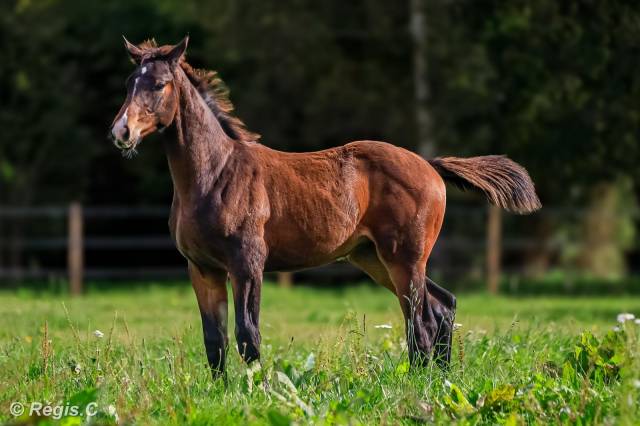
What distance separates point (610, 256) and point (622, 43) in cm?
1137

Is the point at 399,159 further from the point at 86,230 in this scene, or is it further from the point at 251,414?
the point at 86,230

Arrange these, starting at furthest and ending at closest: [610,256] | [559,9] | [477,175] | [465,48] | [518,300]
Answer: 1. [610,256]
2. [465,48]
3. [518,300]
4. [559,9]
5. [477,175]

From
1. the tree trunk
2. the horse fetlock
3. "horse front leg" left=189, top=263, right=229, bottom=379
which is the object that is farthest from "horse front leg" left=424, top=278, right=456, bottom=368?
the tree trunk

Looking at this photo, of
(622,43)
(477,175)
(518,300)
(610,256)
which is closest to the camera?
(477,175)

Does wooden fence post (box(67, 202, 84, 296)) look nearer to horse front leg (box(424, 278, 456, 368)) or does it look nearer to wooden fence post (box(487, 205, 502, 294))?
wooden fence post (box(487, 205, 502, 294))

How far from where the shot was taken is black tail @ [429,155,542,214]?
779 centimetres

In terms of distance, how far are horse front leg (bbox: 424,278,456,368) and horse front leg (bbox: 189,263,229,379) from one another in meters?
1.52

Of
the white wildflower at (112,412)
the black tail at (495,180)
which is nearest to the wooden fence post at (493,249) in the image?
the black tail at (495,180)

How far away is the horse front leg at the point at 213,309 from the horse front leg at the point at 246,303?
0.22 meters

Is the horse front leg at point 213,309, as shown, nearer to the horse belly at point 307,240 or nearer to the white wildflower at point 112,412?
the horse belly at point 307,240

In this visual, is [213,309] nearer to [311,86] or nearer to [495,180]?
[495,180]

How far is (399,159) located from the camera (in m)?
7.54

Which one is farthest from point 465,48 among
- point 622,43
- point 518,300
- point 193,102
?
point 193,102

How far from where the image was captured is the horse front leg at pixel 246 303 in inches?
260
